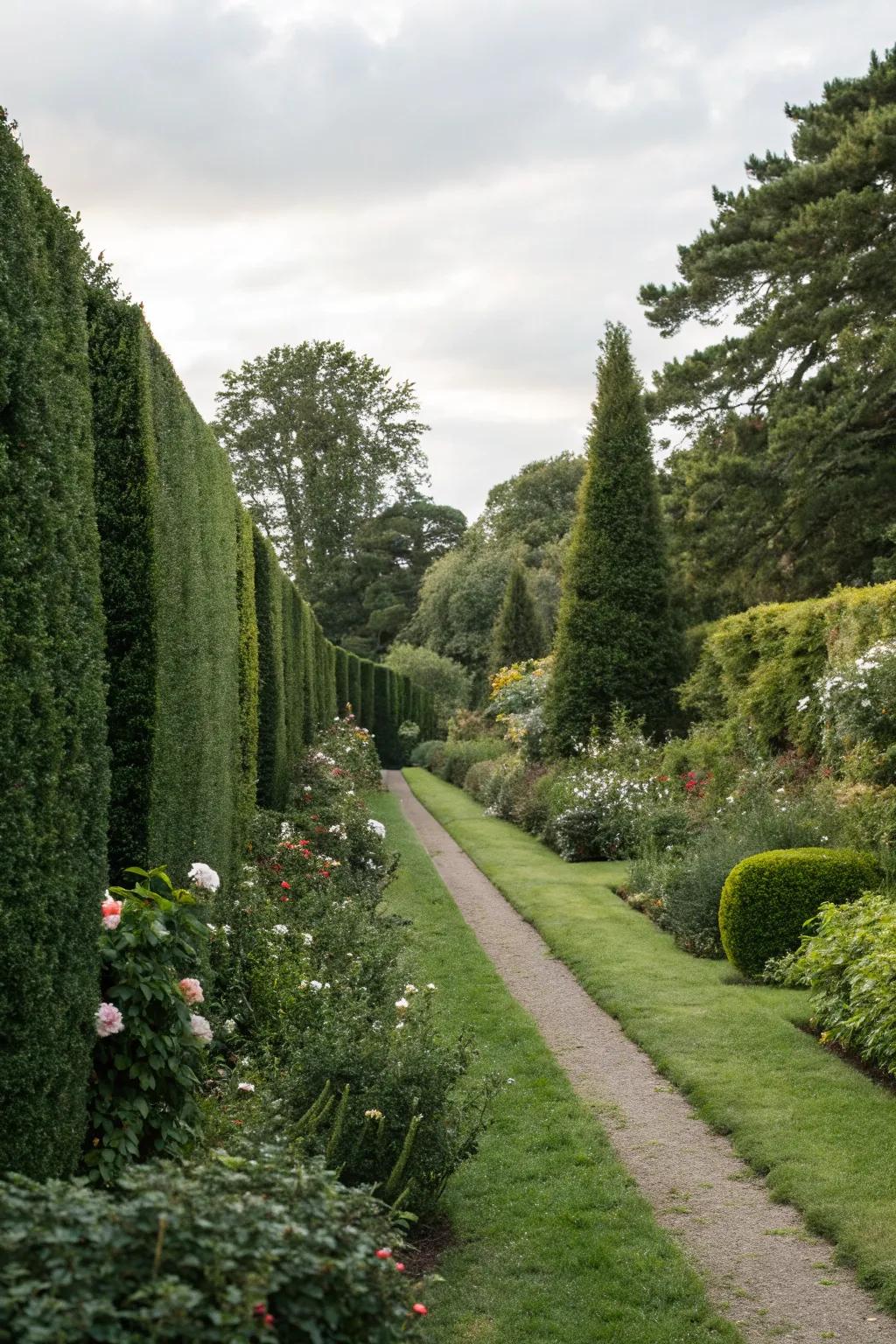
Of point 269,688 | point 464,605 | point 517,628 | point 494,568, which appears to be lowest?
point 269,688

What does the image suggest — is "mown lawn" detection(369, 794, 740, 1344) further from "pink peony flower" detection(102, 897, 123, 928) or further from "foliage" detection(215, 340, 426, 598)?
"foliage" detection(215, 340, 426, 598)

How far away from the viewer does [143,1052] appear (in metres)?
3.98

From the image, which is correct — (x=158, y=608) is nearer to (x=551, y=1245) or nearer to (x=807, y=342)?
(x=551, y=1245)

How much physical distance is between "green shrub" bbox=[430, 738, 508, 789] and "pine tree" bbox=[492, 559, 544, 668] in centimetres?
315

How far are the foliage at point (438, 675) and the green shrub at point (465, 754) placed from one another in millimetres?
13410

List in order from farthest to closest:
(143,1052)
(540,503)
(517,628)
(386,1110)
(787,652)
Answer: (540,503) < (517,628) < (787,652) < (386,1110) < (143,1052)

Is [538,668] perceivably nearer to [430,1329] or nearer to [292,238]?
[292,238]

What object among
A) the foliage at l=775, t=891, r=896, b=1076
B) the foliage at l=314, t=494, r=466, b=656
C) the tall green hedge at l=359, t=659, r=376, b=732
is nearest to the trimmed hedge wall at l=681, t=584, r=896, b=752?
the foliage at l=775, t=891, r=896, b=1076

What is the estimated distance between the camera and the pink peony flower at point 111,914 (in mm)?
4055

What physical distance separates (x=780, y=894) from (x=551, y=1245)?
4531mm

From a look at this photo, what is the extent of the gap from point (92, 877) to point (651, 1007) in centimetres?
499

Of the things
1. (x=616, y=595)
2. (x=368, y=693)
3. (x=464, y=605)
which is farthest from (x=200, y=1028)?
(x=464, y=605)

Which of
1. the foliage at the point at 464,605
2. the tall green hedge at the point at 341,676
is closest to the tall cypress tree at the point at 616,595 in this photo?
the tall green hedge at the point at 341,676

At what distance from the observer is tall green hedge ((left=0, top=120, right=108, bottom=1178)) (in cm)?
335
